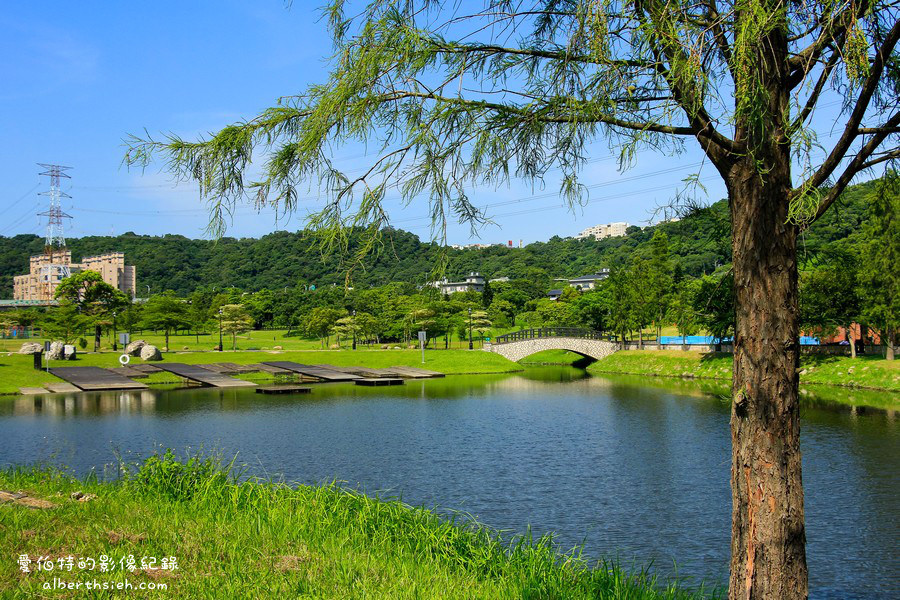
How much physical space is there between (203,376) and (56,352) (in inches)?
509

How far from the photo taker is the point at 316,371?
4225 cm

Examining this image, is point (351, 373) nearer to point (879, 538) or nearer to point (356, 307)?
point (356, 307)

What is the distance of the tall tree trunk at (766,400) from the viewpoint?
4.46 meters

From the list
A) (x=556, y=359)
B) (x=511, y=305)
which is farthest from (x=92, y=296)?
(x=511, y=305)

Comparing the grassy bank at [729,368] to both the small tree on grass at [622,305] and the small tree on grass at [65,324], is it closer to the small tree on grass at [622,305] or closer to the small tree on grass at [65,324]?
the small tree on grass at [622,305]

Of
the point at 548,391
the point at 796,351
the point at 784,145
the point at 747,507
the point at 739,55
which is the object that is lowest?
the point at 548,391

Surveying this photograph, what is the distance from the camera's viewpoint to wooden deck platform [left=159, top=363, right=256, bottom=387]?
118ft

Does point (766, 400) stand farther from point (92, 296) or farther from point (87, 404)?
point (92, 296)

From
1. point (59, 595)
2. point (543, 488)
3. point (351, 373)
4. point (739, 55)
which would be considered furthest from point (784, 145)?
point (351, 373)

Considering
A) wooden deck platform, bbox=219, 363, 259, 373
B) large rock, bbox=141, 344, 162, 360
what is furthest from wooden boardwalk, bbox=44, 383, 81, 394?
large rock, bbox=141, 344, 162, 360

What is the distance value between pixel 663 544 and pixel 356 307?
54.7 m

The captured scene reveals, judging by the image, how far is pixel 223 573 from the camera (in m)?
5.27

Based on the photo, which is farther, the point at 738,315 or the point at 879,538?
the point at 879,538

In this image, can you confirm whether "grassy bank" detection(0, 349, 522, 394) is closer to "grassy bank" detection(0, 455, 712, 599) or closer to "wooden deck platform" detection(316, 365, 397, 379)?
"wooden deck platform" detection(316, 365, 397, 379)
